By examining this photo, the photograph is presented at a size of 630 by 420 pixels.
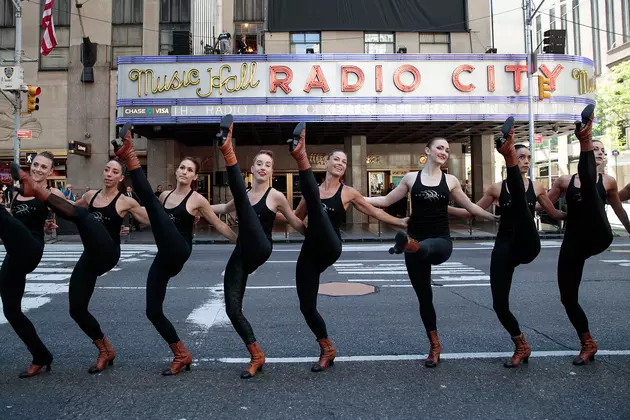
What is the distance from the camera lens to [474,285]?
9031 mm

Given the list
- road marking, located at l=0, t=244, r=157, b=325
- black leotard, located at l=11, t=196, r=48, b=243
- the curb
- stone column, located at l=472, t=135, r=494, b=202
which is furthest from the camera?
stone column, located at l=472, t=135, r=494, b=202

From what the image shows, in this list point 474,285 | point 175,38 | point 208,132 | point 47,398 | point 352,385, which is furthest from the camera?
point 208,132

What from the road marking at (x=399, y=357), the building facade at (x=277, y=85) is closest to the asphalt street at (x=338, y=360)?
the road marking at (x=399, y=357)

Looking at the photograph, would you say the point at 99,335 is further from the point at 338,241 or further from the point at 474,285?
the point at 474,285

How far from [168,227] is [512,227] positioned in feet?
10.4

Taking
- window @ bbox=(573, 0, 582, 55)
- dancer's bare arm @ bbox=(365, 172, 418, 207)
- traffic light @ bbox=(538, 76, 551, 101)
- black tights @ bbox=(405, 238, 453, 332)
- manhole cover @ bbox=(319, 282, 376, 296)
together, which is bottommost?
manhole cover @ bbox=(319, 282, 376, 296)

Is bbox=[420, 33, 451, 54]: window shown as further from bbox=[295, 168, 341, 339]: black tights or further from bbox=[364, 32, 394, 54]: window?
bbox=[295, 168, 341, 339]: black tights

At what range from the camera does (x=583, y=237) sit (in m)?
4.61

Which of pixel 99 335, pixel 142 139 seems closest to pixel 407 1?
pixel 142 139

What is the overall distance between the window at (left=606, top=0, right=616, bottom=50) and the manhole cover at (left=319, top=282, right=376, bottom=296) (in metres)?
53.2

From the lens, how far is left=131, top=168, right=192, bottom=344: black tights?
14.2ft

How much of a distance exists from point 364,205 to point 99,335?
2.82m

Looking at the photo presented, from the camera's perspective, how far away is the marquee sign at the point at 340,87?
2091 centimetres

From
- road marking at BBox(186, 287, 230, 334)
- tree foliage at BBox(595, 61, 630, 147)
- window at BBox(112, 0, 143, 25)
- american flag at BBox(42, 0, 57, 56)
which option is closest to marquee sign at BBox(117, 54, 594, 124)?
american flag at BBox(42, 0, 57, 56)
